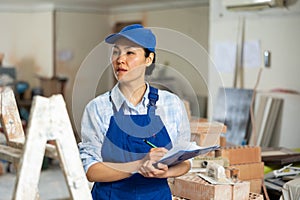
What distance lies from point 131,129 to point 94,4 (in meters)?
6.66

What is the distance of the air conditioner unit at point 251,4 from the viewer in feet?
15.6

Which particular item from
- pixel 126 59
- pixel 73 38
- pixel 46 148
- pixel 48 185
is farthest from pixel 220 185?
pixel 73 38

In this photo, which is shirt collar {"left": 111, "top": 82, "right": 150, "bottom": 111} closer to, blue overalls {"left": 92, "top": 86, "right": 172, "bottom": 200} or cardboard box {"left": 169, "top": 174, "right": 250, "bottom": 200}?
blue overalls {"left": 92, "top": 86, "right": 172, "bottom": 200}

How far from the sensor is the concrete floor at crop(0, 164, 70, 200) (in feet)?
17.4

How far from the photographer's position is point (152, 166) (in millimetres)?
1731

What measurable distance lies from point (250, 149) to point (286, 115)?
6.41 ft

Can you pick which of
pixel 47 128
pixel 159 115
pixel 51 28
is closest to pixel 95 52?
pixel 159 115

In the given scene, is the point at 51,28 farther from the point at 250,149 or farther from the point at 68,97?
the point at 250,149

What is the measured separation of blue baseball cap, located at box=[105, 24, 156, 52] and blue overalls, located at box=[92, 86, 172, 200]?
0.18 meters

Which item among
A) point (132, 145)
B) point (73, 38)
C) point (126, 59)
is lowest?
point (73, 38)

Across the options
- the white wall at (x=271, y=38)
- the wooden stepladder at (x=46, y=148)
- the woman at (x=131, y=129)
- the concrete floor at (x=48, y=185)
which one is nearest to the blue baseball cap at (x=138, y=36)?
the woman at (x=131, y=129)

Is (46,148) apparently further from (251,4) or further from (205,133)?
(251,4)

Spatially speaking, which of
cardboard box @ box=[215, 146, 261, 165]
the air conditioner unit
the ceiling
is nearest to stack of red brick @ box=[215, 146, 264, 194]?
cardboard box @ box=[215, 146, 261, 165]

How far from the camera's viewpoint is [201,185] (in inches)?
94.0
